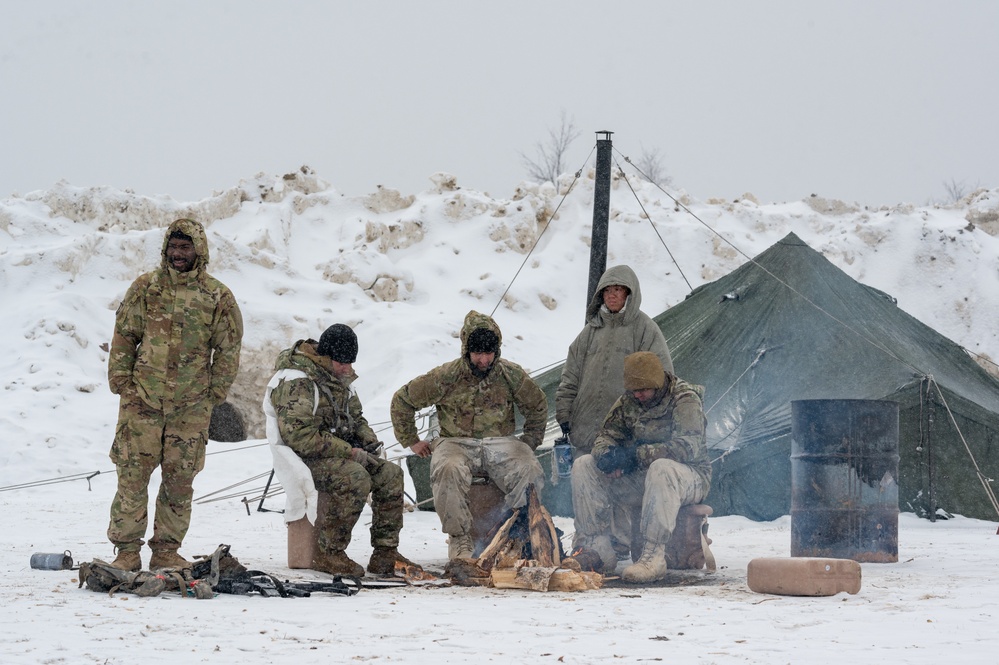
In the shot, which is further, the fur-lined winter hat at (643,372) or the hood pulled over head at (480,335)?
the hood pulled over head at (480,335)

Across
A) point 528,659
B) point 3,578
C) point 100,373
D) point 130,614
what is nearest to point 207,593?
point 130,614

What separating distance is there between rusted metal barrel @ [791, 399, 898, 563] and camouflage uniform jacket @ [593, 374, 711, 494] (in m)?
0.66

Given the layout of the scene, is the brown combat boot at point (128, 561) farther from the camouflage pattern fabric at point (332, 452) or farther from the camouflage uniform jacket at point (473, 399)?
the camouflage uniform jacket at point (473, 399)

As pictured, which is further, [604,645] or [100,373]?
[100,373]

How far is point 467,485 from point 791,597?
5.80 ft

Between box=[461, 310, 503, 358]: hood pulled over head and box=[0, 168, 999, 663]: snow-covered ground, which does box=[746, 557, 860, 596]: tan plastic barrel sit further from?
box=[461, 310, 503, 358]: hood pulled over head

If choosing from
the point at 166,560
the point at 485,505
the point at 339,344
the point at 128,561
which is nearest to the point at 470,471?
the point at 485,505

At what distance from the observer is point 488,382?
6.37 m

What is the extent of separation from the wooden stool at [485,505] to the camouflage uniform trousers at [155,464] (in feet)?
4.98

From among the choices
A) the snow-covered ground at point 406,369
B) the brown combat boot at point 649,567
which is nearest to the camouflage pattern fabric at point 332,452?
the snow-covered ground at point 406,369

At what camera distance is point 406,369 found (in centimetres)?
1453

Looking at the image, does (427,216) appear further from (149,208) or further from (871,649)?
(871,649)

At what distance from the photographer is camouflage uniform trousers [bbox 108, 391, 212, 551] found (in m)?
5.20

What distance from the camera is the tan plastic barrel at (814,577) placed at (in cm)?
497
